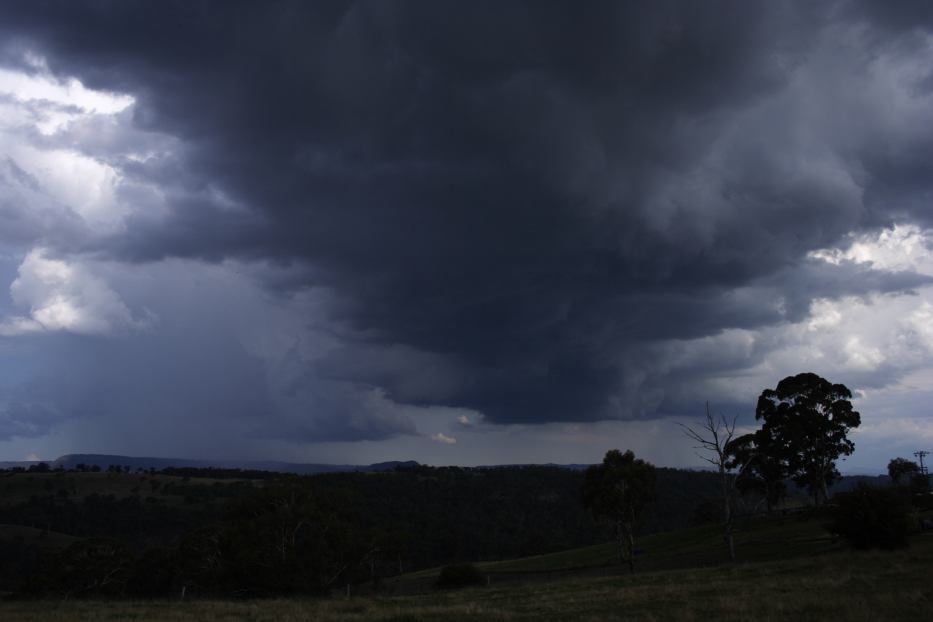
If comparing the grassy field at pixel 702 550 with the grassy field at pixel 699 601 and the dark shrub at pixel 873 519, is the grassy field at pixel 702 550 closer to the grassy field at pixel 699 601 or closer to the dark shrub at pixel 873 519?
the dark shrub at pixel 873 519

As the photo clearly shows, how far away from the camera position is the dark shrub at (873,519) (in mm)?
39938

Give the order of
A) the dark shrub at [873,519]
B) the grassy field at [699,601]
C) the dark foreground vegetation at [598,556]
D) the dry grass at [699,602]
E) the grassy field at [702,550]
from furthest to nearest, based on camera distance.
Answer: the grassy field at [702,550]
the dark shrub at [873,519]
the dark foreground vegetation at [598,556]
the grassy field at [699,601]
the dry grass at [699,602]

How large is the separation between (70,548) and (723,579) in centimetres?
A: 5484

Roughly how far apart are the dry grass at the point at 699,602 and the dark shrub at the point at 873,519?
1817mm

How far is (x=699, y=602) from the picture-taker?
974 inches

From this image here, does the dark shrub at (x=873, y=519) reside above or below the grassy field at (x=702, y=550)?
above

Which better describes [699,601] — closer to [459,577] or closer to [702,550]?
[702,550]

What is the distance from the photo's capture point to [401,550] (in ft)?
206

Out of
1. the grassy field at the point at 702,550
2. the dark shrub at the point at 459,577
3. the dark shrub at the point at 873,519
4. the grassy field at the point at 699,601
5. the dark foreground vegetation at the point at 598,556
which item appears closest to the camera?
the grassy field at the point at 699,601

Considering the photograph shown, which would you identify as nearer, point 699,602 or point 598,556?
point 699,602

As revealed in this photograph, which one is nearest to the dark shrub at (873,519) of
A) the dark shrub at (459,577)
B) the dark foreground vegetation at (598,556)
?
the dark foreground vegetation at (598,556)

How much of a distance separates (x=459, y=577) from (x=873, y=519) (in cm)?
3568

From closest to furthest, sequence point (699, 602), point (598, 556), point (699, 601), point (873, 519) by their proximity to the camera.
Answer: point (699, 602)
point (699, 601)
point (873, 519)
point (598, 556)

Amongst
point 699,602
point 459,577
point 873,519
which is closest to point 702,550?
point 459,577
